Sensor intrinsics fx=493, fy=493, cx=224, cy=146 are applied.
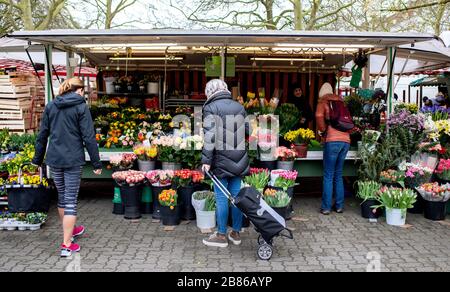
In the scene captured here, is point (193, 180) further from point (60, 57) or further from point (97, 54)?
point (60, 57)

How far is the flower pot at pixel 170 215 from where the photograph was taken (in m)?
6.18

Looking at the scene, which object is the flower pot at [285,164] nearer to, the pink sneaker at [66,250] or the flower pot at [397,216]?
the flower pot at [397,216]

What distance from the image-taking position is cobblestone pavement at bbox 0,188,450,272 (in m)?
4.79

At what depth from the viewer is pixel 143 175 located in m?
6.49

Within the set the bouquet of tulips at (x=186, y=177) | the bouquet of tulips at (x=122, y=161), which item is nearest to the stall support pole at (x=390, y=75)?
the bouquet of tulips at (x=186, y=177)

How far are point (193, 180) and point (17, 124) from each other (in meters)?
3.93

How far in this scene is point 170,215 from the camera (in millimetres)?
6184

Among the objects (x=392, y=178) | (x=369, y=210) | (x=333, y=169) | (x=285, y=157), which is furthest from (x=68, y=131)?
(x=392, y=178)

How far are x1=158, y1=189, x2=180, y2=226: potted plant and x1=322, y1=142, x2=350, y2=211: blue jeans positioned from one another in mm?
2074

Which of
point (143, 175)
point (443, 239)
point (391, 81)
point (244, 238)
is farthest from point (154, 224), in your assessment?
point (391, 81)

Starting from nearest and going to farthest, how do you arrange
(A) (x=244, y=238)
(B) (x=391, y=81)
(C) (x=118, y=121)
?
(A) (x=244, y=238) < (B) (x=391, y=81) < (C) (x=118, y=121)

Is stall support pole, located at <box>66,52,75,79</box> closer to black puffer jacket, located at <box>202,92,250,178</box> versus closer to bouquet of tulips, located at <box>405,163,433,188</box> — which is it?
black puffer jacket, located at <box>202,92,250,178</box>

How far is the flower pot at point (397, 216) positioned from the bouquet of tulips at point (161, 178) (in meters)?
2.83

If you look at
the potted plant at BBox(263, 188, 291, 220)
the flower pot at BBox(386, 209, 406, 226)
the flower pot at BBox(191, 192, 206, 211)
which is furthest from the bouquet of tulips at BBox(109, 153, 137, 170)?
the flower pot at BBox(386, 209, 406, 226)
